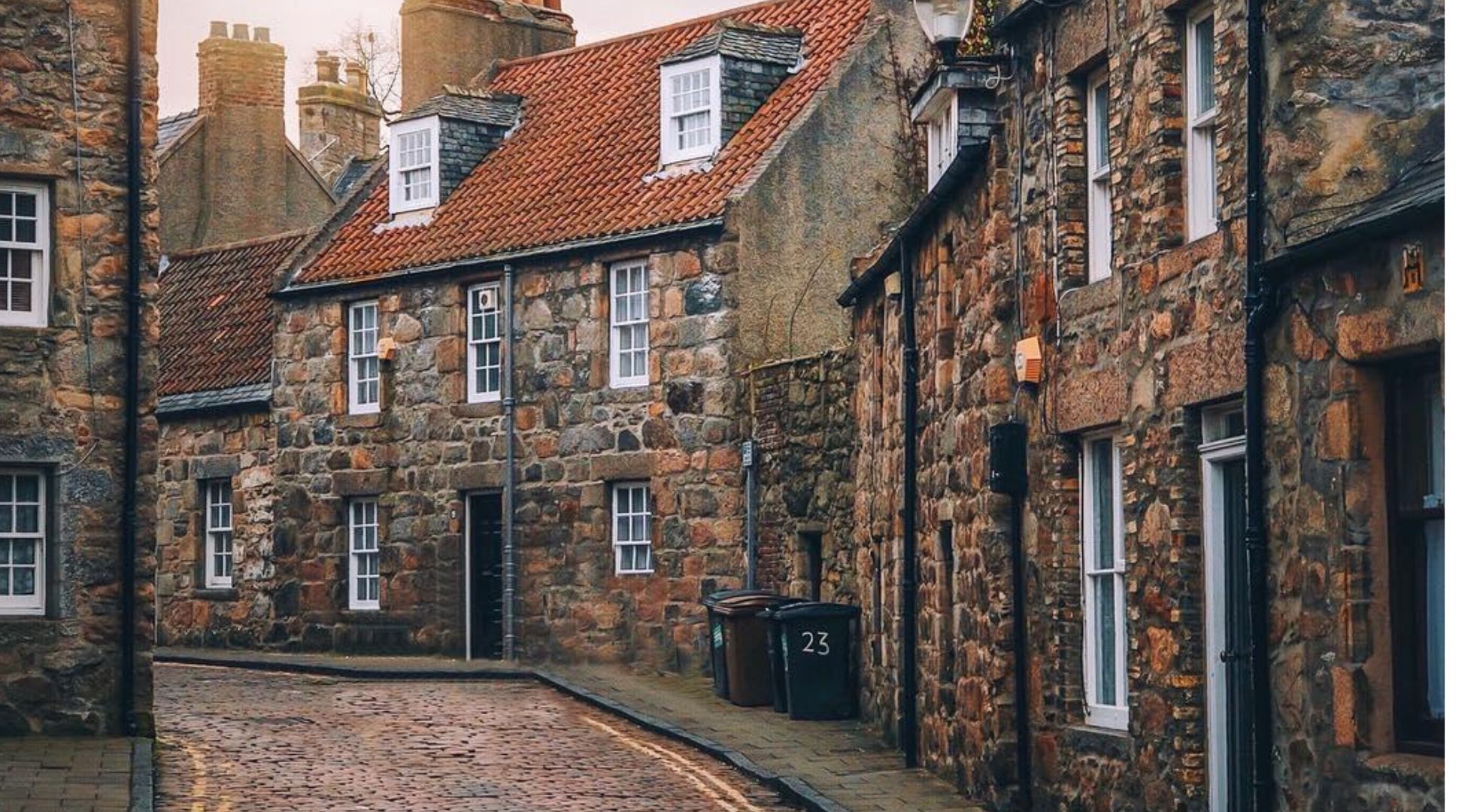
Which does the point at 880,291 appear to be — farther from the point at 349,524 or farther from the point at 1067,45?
the point at 349,524

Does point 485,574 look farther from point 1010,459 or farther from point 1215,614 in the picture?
point 1215,614

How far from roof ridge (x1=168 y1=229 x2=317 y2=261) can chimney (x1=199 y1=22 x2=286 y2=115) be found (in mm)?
3111

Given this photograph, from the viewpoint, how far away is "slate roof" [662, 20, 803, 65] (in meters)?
29.6

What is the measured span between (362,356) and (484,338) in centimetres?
235

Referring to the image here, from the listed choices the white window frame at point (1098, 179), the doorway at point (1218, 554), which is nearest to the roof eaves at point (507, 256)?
the white window frame at point (1098, 179)

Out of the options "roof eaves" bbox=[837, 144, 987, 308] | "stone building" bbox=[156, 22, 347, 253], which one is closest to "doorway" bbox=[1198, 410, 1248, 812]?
"roof eaves" bbox=[837, 144, 987, 308]

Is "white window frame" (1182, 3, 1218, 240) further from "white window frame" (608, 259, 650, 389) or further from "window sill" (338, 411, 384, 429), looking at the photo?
"window sill" (338, 411, 384, 429)

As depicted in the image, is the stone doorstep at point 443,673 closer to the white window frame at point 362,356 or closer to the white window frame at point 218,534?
the white window frame at point 218,534

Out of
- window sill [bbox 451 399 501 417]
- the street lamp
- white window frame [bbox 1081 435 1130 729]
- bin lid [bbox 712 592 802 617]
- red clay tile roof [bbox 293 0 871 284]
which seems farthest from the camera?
window sill [bbox 451 399 501 417]

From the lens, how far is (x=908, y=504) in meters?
19.7

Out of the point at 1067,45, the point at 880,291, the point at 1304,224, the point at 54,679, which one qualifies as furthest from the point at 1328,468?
the point at 54,679

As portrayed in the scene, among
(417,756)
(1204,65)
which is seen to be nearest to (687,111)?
(417,756)

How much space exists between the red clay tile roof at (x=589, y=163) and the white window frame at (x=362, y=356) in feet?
1.70
